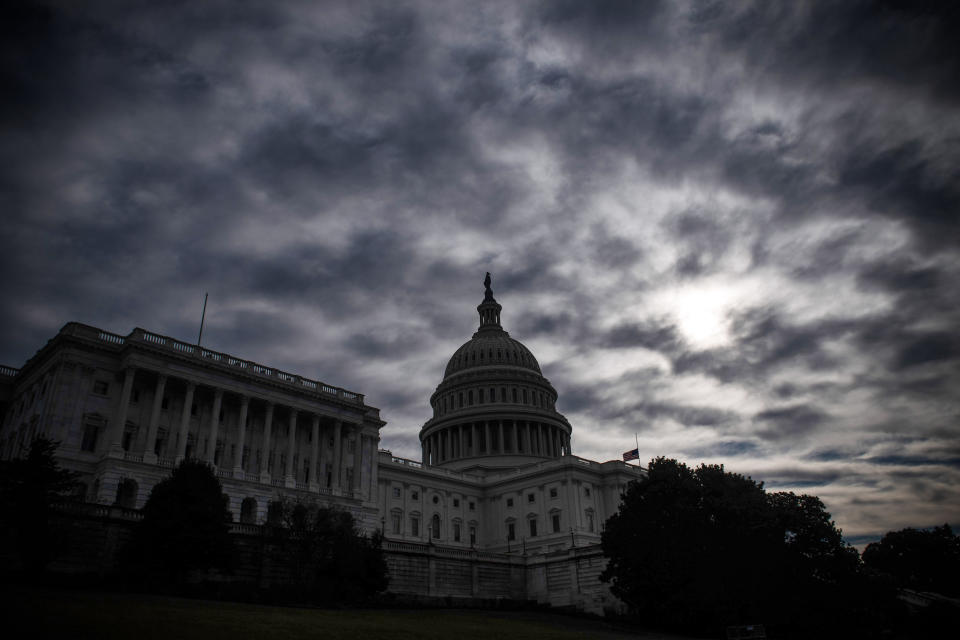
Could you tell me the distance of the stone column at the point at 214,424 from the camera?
6188 cm

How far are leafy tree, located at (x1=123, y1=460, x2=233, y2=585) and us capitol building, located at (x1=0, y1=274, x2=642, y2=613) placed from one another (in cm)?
534

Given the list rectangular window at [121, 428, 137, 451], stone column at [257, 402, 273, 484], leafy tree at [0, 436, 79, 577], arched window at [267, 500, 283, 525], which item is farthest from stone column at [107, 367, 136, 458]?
leafy tree at [0, 436, 79, 577]

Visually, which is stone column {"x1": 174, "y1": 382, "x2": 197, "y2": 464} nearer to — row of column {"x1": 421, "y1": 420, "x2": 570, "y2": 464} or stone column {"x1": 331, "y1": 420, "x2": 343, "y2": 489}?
stone column {"x1": 331, "y1": 420, "x2": 343, "y2": 489}

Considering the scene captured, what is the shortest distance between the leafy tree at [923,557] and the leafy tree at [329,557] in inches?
3245

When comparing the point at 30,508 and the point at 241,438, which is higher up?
the point at 241,438

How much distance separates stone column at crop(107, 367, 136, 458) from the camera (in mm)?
54312

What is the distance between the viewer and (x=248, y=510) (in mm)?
61500

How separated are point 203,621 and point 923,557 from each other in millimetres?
109288

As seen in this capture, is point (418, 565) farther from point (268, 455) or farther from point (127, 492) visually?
point (127, 492)

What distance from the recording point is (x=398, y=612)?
4181 centimetres

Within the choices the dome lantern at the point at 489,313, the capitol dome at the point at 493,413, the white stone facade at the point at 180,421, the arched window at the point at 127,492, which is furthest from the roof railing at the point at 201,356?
the dome lantern at the point at 489,313

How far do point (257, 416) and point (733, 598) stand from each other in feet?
151

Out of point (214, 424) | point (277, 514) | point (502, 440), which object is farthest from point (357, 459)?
point (502, 440)

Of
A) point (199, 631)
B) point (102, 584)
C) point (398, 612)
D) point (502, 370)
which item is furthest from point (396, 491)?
point (199, 631)
